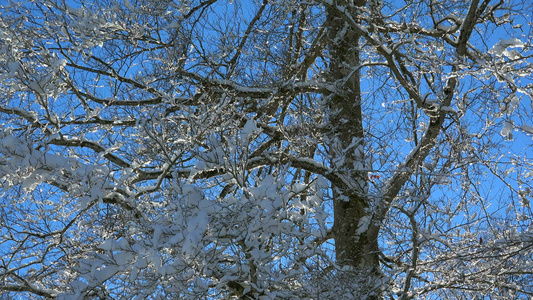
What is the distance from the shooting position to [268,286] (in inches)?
163

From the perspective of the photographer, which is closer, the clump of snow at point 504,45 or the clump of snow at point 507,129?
the clump of snow at point 504,45

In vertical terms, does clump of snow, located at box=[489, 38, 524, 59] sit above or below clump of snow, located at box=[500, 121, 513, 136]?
A: above

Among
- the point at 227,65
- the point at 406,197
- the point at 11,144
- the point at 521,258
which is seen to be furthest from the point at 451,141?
the point at 11,144

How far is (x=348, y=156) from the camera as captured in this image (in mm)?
6035

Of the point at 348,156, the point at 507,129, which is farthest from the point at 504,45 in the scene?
the point at 348,156

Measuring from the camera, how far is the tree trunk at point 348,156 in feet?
17.1

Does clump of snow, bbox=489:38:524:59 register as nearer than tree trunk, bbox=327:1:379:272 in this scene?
Yes

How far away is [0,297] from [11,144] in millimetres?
2859

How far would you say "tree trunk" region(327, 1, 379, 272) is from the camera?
5.21 m

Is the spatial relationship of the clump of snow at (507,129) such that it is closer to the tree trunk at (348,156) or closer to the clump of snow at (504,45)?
the clump of snow at (504,45)

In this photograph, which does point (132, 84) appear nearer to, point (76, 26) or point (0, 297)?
point (76, 26)

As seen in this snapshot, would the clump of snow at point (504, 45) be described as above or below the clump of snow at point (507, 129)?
above

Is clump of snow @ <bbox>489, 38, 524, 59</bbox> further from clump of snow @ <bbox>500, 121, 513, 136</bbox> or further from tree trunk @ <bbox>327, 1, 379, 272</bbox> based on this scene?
tree trunk @ <bbox>327, 1, 379, 272</bbox>

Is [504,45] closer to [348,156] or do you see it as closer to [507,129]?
[507,129]
